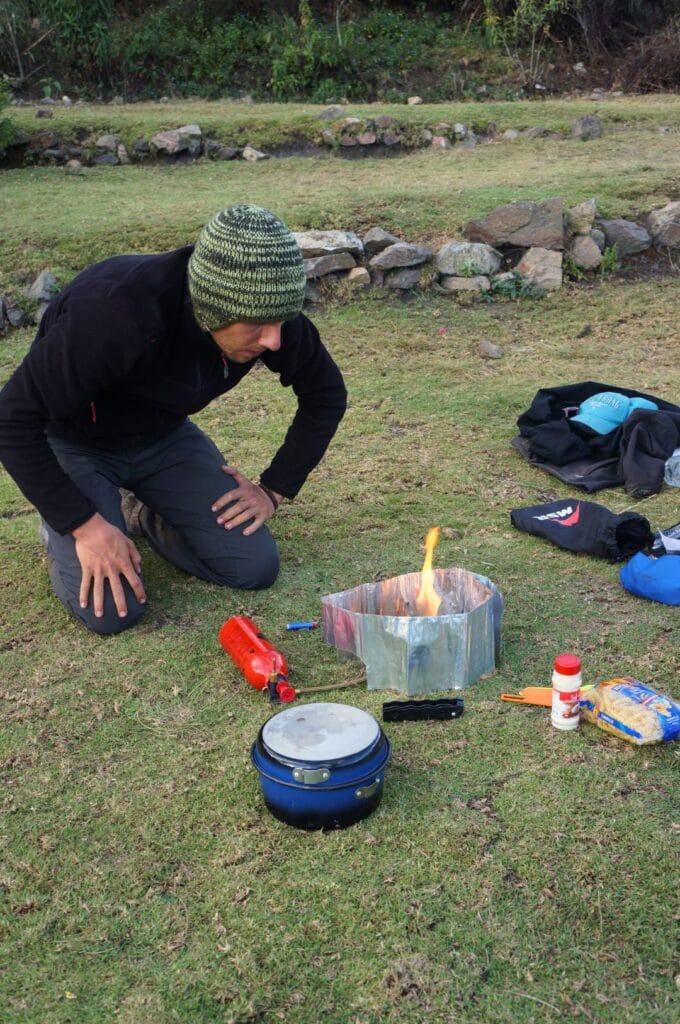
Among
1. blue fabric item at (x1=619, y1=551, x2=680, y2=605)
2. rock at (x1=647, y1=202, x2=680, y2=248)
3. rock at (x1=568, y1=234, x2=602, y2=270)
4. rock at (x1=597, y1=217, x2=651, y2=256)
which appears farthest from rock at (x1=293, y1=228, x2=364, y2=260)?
blue fabric item at (x1=619, y1=551, x2=680, y2=605)

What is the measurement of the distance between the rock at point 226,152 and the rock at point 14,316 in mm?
4240

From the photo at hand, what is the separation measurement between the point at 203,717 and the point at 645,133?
30.2 ft

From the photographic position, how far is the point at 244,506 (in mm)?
3848

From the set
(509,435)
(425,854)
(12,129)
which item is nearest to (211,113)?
(12,129)

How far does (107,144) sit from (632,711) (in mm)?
9085

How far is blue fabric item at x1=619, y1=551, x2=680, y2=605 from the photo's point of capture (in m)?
3.61

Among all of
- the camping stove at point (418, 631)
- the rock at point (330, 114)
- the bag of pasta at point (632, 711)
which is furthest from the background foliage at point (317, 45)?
the bag of pasta at point (632, 711)

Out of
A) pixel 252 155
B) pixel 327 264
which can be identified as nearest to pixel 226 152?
pixel 252 155

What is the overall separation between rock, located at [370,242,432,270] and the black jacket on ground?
248 cm

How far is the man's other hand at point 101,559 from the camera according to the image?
10.9 feet

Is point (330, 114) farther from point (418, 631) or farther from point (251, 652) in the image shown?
point (418, 631)

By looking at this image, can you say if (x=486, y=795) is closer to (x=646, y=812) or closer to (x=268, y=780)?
(x=646, y=812)

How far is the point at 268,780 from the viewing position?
250 centimetres

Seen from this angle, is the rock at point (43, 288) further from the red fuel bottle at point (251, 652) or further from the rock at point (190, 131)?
the rock at point (190, 131)
